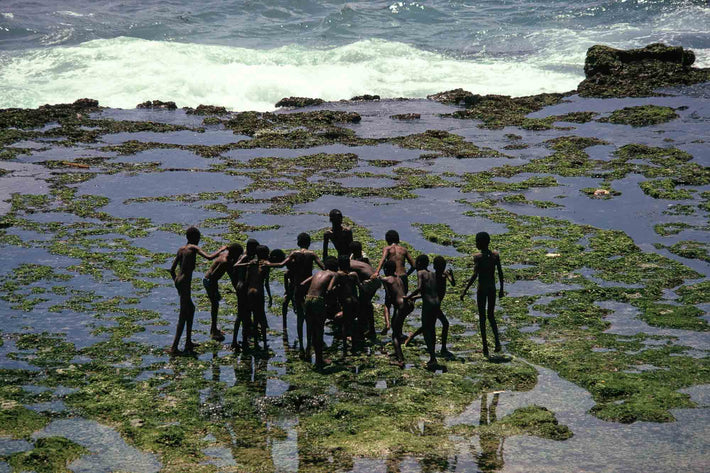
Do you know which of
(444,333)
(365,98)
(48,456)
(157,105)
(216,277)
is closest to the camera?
(48,456)

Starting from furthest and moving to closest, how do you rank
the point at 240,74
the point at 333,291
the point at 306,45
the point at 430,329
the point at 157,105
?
the point at 306,45 < the point at 240,74 < the point at 157,105 < the point at 333,291 < the point at 430,329

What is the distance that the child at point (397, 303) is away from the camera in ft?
42.7

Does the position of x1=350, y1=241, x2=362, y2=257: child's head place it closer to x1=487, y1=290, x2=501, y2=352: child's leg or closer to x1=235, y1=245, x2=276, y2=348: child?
x1=235, y1=245, x2=276, y2=348: child

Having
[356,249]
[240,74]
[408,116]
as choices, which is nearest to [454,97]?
[408,116]

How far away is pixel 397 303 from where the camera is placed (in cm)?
1334

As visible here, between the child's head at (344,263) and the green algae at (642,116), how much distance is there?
19680 millimetres

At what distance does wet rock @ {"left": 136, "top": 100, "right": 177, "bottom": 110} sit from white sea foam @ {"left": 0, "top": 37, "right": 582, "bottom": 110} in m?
2.72

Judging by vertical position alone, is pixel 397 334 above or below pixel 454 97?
below

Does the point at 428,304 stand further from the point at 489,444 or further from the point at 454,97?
the point at 454,97

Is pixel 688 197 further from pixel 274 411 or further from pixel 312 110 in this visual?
pixel 312 110

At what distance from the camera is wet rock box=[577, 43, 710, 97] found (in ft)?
115

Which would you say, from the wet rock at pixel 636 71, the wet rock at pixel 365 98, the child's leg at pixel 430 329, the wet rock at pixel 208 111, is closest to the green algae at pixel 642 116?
the wet rock at pixel 636 71

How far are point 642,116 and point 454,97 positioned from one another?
922 cm

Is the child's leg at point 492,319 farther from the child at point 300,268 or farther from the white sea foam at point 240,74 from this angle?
the white sea foam at point 240,74
